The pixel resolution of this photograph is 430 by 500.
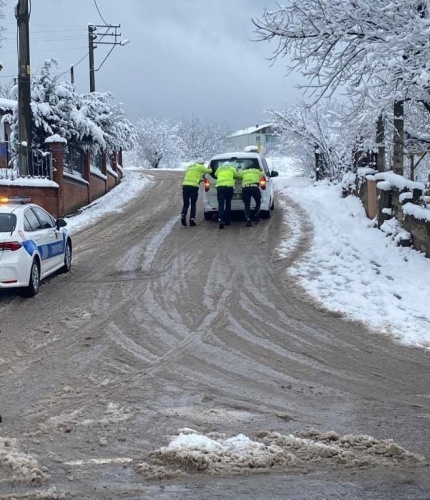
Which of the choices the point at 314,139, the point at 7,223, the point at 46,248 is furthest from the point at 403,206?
the point at 314,139

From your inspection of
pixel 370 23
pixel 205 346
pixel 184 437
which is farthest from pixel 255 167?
pixel 184 437

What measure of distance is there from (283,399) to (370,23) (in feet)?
25.6

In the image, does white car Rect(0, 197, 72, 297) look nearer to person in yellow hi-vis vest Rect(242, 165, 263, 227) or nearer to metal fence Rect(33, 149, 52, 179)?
person in yellow hi-vis vest Rect(242, 165, 263, 227)

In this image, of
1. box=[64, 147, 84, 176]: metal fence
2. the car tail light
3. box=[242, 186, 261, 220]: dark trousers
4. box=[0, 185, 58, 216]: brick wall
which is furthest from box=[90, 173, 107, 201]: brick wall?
the car tail light

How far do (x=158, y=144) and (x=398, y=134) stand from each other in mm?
70452

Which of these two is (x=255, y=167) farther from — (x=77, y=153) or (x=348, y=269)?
(x=77, y=153)

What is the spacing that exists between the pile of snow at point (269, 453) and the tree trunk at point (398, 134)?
10260mm

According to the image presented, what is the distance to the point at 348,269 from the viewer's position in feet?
40.1

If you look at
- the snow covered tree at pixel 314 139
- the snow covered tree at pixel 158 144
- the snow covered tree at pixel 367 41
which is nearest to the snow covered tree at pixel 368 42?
the snow covered tree at pixel 367 41

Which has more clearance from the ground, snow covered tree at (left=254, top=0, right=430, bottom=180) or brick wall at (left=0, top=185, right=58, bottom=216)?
snow covered tree at (left=254, top=0, right=430, bottom=180)

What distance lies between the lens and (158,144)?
83.6 metres

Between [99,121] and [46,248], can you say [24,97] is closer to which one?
[99,121]

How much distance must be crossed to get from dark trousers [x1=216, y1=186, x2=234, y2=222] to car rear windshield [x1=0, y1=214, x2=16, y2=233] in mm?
7194

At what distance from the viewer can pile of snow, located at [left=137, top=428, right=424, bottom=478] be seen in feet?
15.2
